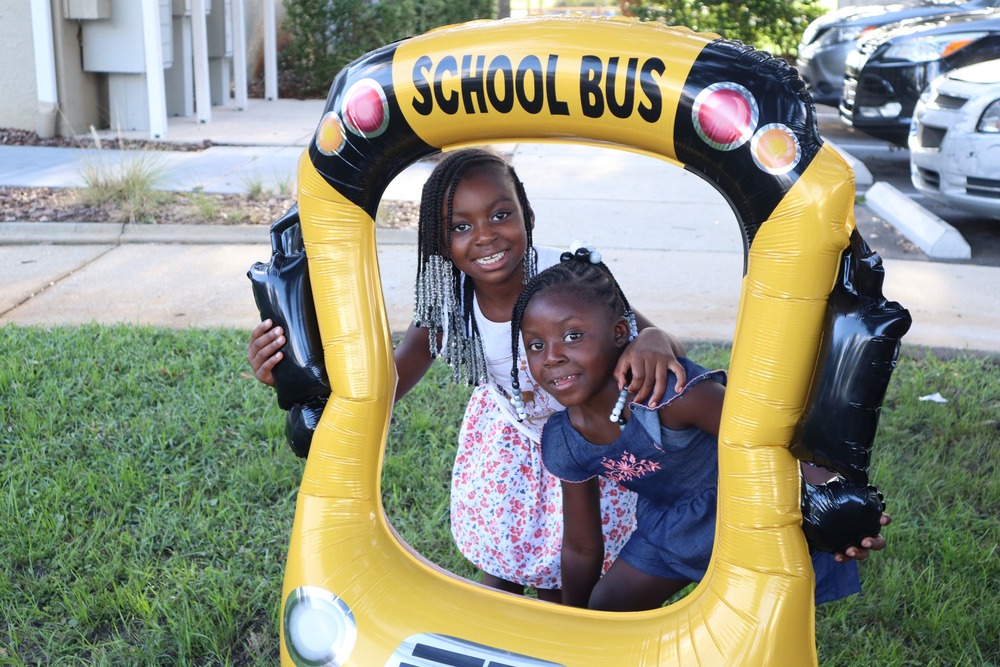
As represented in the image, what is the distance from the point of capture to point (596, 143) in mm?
1960

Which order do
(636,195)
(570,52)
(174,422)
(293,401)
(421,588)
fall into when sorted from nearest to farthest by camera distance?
(570,52), (421,588), (293,401), (174,422), (636,195)

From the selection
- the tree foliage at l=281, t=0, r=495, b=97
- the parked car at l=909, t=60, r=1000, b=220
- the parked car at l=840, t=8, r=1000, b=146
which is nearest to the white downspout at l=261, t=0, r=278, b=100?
the tree foliage at l=281, t=0, r=495, b=97

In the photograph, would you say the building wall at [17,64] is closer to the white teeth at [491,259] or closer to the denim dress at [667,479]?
the white teeth at [491,259]

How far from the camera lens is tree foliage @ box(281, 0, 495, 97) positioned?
12.4 metres

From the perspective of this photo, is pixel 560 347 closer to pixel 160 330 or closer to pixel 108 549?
pixel 108 549

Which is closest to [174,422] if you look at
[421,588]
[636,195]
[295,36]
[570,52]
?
[421,588]

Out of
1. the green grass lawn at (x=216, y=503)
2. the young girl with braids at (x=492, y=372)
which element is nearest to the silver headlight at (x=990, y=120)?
the green grass lawn at (x=216, y=503)

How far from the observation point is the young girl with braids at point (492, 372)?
2348 mm

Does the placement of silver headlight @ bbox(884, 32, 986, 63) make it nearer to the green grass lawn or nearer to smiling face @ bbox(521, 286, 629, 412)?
the green grass lawn

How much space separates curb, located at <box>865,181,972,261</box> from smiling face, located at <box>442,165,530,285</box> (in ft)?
15.4

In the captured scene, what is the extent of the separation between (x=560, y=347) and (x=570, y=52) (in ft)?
1.96

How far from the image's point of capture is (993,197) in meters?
6.27

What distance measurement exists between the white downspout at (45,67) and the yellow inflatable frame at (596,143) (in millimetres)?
7781

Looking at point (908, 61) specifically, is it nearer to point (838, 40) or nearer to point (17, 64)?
point (838, 40)
